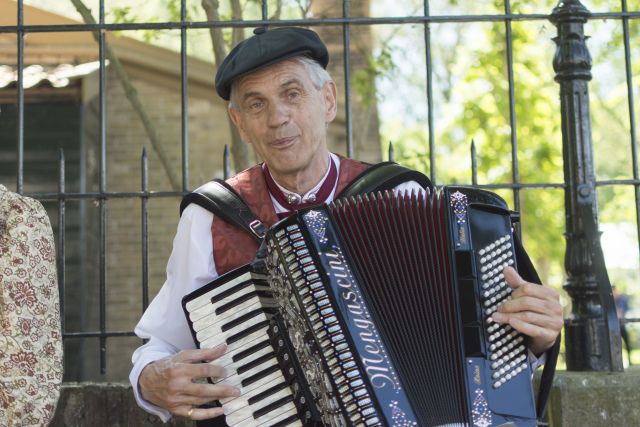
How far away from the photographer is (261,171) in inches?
122

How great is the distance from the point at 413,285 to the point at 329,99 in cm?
81

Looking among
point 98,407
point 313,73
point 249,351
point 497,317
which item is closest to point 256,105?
point 313,73

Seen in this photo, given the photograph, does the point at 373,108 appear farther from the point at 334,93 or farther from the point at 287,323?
the point at 287,323

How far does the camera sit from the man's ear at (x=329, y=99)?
9.98ft

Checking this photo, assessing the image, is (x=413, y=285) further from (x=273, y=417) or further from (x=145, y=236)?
(x=145, y=236)

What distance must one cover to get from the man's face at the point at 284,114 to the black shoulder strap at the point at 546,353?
72 centimetres

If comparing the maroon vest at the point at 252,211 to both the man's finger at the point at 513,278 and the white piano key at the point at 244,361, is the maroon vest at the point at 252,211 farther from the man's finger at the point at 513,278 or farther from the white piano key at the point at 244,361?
the man's finger at the point at 513,278

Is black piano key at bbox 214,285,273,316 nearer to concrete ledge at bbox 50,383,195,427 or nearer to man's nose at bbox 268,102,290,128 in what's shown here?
man's nose at bbox 268,102,290,128

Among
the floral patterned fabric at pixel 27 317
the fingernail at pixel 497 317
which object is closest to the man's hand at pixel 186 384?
the floral patterned fabric at pixel 27 317

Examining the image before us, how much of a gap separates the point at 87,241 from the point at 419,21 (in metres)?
6.79

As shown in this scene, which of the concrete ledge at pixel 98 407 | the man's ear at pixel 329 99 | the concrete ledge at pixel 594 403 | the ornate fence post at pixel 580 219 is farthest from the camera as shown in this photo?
the ornate fence post at pixel 580 219

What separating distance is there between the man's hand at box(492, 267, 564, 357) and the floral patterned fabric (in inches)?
51.3

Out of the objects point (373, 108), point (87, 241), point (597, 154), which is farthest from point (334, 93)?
point (597, 154)

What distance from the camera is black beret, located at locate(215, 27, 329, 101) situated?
9.43 ft
